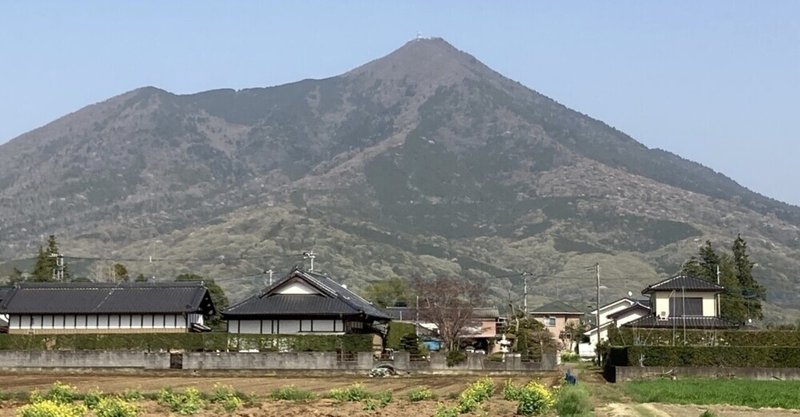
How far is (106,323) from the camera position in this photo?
5741 centimetres

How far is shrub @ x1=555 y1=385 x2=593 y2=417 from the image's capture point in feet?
71.3

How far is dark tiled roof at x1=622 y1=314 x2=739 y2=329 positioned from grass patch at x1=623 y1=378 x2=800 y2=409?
23933mm

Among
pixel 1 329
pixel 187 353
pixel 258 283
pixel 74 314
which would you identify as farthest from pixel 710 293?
pixel 258 283

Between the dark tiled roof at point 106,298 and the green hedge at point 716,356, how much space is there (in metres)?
24.7

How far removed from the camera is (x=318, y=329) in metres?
54.9

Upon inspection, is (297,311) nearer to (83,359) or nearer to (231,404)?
(83,359)

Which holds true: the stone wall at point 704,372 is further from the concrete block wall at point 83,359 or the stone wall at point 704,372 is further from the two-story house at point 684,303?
the two-story house at point 684,303

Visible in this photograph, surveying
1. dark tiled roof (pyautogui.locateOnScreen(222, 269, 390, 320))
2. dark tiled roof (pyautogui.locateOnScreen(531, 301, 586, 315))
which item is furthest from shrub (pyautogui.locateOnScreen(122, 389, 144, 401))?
dark tiled roof (pyautogui.locateOnScreen(531, 301, 586, 315))

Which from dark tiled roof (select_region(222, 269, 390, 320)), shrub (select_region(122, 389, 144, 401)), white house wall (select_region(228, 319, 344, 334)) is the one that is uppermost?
dark tiled roof (select_region(222, 269, 390, 320))

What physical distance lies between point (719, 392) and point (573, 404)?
36.0 feet

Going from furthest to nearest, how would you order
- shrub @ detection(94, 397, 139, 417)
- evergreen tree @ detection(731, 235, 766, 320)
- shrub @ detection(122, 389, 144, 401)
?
1. evergreen tree @ detection(731, 235, 766, 320)
2. shrub @ detection(122, 389, 144, 401)
3. shrub @ detection(94, 397, 139, 417)

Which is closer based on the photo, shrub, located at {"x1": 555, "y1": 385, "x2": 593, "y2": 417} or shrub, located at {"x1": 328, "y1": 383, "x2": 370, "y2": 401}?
shrub, located at {"x1": 555, "y1": 385, "x2": 593, "y2": 417}

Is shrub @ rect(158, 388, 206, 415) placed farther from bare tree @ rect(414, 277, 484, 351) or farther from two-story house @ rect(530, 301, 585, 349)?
two-story house @ rect(530, 301, 585, 349)

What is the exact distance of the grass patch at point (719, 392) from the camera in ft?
93.4
